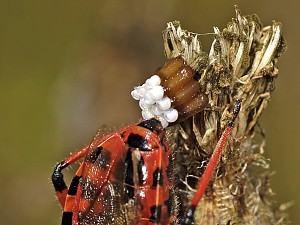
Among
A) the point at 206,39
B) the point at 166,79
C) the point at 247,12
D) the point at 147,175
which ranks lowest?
the point at 147,175

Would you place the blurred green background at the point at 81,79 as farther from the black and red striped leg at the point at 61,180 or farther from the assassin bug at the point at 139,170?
the assassin bug at the point at 139,170

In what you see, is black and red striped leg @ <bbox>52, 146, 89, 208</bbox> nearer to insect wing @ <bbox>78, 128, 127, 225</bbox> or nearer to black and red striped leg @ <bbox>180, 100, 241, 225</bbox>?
insect wing @ <bbox>78, 128, 127, 225</bbox>

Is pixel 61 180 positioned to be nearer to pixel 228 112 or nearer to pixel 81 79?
pixel 228 112

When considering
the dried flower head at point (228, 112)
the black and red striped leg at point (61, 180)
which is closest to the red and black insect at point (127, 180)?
the black and red striped leg at point (61, 180)

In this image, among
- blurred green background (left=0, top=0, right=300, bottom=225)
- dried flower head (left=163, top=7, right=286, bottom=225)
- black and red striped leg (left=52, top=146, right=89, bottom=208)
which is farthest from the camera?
blurred green background (left=0, top=0, right=300, bottom=225)

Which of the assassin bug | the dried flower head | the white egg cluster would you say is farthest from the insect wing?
the dried flower head

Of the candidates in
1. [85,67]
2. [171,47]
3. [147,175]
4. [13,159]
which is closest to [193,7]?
[85,67]

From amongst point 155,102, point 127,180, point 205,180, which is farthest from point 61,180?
point 205,180

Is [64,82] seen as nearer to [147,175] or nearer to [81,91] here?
[81,91]
